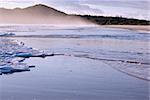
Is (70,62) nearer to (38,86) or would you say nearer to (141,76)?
(141,76)

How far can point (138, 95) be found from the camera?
5.53m

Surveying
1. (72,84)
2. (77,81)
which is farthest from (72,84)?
(77,81)

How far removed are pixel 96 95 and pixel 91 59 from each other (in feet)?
13.0

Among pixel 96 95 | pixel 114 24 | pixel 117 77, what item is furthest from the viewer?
pixel 114 24

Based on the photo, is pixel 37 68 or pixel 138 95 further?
pixel 37 68

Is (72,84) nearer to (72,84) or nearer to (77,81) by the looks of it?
(72,84)

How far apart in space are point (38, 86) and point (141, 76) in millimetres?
2043

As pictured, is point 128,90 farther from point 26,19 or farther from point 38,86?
point 26,19

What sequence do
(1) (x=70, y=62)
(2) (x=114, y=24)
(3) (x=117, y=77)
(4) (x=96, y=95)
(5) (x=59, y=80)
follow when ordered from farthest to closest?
(2) (x=114, y=24), (1) (x=70, y=62), (3) (x=117, y=77), (5) (x=59, y=80), (4) (x=96, y=95)

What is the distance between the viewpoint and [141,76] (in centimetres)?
694

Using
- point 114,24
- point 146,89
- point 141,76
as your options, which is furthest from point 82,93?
point 114,24

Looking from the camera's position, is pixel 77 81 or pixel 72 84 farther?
pixel 77 81

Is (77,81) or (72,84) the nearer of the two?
(72,84)

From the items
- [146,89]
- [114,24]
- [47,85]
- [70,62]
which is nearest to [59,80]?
[47,85]
